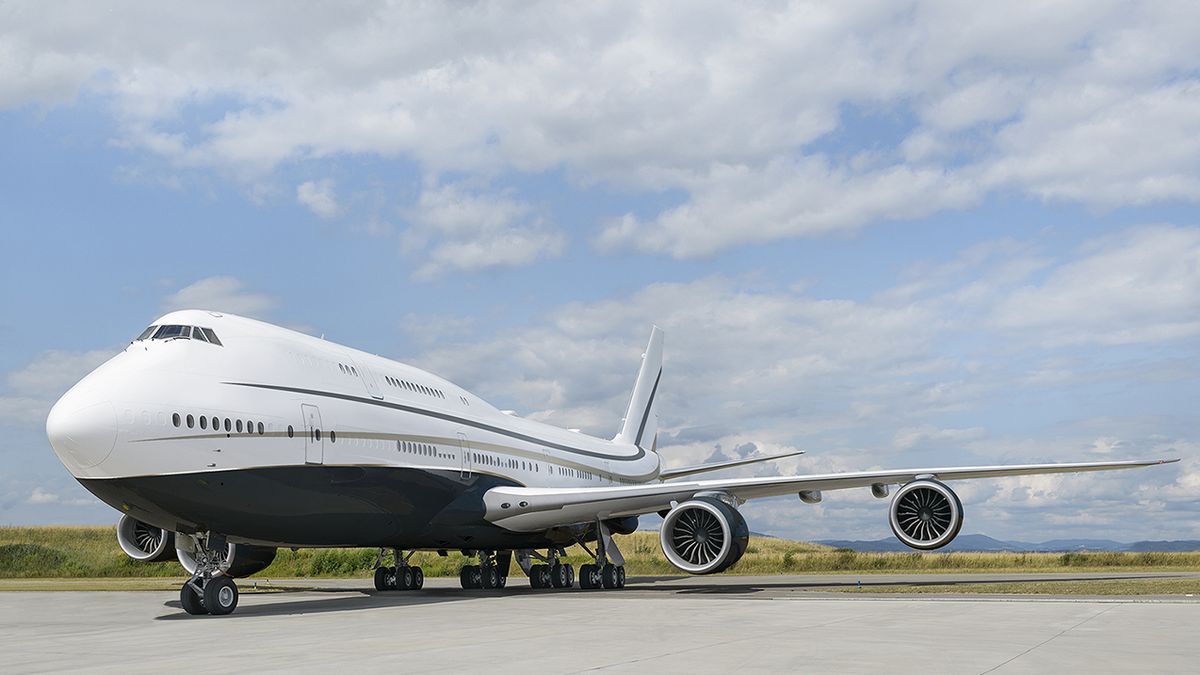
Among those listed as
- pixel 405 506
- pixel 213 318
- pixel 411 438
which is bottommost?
pixel 405 506

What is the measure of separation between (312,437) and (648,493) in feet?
27.1

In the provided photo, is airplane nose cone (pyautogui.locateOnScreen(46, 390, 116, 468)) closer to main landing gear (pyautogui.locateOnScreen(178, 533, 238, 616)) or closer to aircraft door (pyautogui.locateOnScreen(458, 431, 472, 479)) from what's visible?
main landing gear (pyautogui.locateOnScreen(178, 533, 238, 616))

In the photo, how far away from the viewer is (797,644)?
11.3m

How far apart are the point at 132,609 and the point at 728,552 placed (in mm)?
11726

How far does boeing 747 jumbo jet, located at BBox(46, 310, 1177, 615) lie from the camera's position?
1641cm

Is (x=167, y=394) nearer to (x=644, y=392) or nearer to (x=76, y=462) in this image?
(x=76, y=462)

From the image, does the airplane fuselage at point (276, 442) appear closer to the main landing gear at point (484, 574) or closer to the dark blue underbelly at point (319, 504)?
the dark blue underbelly at point (319, 504)

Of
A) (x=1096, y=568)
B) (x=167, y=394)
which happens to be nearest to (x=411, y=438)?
(x=167, y=394)

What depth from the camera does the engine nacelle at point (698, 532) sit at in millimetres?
22531

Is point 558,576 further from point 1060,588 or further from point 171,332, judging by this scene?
point 171,332

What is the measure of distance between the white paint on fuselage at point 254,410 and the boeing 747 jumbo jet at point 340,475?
0.03m

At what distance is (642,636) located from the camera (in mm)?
12570

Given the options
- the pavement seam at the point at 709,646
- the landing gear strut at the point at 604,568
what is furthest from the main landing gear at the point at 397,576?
the pavement seam at the point at 709,646

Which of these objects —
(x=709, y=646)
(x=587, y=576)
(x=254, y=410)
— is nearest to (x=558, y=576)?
(x=587, y=576)
